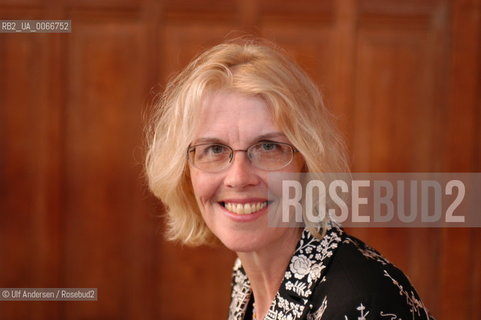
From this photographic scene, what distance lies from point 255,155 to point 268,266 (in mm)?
290

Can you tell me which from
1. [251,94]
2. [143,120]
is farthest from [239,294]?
[143,120]

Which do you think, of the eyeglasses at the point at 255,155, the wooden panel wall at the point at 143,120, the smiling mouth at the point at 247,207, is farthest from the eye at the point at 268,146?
the wooden panel wall at the point at 143,120

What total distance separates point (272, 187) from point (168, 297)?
2228 millimetres

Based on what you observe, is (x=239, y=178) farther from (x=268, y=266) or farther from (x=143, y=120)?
(x=143, y=120)

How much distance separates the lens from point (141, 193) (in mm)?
3348

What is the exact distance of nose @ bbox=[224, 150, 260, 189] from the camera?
131 centimetres

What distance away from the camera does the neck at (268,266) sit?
4.62ft

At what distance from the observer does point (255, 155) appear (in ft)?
4.31

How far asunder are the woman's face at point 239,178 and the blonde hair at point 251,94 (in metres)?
0.02

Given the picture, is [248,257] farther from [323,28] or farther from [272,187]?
[323,28]

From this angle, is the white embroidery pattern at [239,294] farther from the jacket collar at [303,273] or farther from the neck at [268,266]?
the jacket collar at [303,273]

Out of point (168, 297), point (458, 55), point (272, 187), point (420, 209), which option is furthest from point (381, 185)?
point (272, 187)

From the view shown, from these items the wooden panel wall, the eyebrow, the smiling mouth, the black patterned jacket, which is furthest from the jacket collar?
the wooden panel wall

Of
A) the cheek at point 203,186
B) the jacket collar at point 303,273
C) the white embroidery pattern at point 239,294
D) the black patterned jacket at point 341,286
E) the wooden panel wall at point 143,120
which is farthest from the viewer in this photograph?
the wooden panel wall at point 143,120
